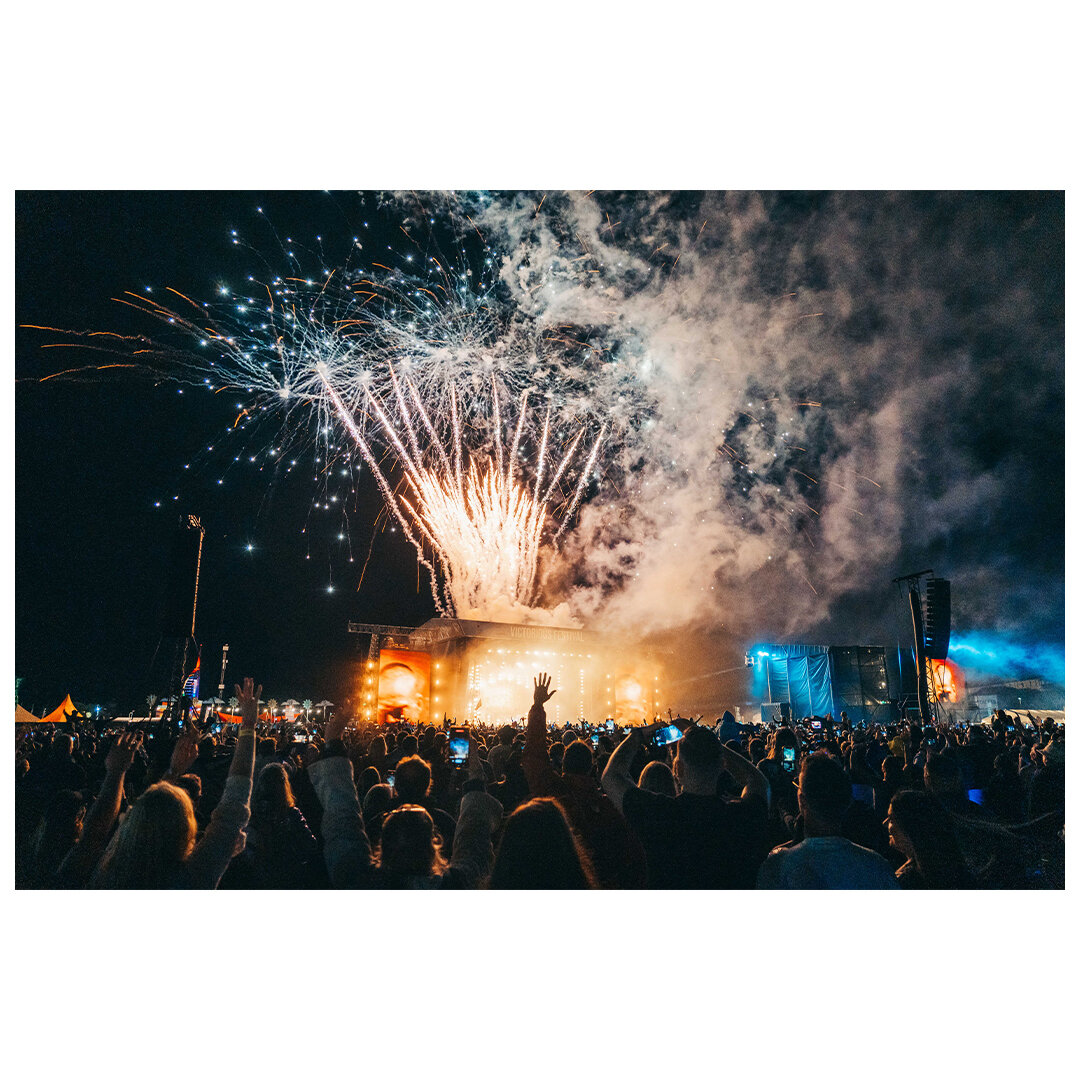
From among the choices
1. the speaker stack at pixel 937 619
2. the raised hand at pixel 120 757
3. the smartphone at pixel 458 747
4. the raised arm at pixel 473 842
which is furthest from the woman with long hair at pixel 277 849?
the speaker stack at pixel 937 619

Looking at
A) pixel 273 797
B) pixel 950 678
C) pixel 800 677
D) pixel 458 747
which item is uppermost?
pixel 273 797

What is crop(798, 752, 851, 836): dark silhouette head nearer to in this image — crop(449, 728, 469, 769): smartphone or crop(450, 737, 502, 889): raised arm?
crop(450, 737, 502, 889): raised arm

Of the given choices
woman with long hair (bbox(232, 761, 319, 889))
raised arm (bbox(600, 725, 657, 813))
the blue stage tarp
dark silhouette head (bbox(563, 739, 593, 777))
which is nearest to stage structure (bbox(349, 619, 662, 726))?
the blue stage tarp

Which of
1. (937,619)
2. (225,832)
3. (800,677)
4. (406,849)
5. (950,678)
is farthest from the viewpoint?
(800,677)

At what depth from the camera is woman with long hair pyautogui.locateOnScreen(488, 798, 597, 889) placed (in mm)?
2008

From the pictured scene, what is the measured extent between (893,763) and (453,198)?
784cm

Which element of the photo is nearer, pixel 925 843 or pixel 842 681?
pixel 925 843

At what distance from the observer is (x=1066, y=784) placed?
504 centimetres

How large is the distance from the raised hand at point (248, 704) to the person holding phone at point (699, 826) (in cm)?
254

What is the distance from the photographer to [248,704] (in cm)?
400

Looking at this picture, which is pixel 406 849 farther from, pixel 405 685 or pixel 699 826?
pixel 405 685

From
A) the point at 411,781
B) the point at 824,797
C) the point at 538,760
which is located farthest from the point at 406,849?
the point at 824,797

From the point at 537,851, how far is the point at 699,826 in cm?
144

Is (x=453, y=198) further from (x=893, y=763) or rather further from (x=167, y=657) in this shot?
(x=167, y=657)
